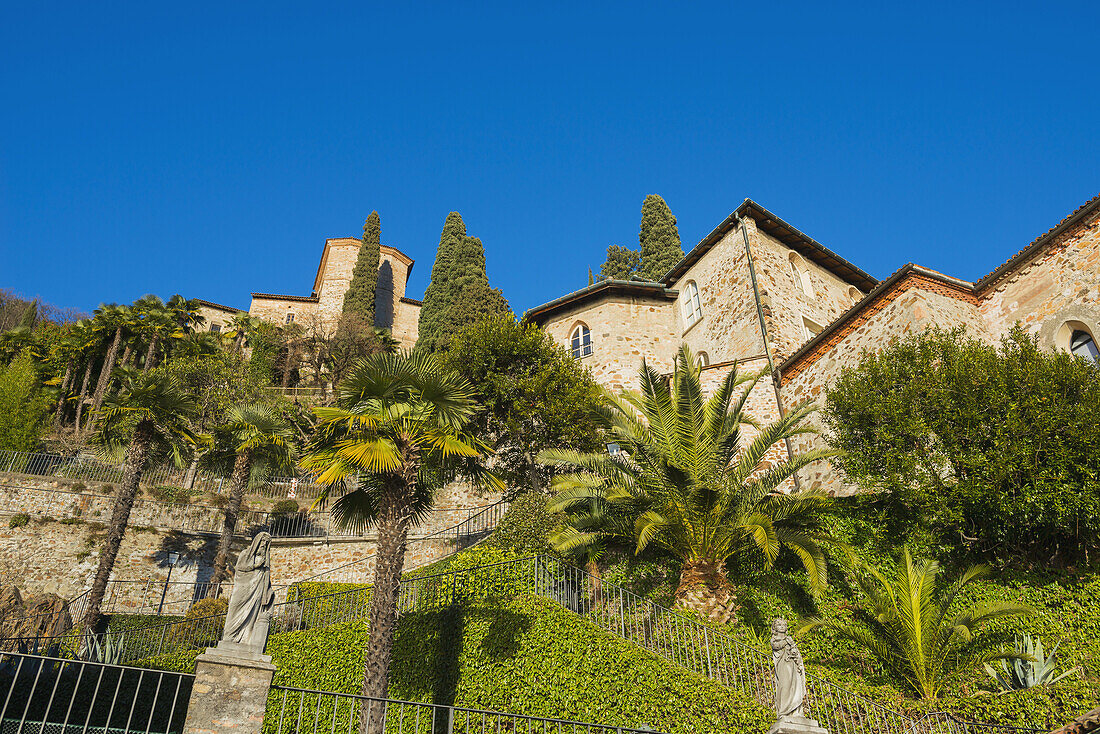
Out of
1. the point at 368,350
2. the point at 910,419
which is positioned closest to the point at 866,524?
the point at 910,419

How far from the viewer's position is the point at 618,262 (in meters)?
41.8

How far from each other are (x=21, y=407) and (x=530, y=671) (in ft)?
93.6

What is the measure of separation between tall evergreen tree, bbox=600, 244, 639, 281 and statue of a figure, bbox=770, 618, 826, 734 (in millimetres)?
33590

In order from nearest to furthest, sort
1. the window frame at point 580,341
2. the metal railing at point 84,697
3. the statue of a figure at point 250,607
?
the statue of a figure at point 250,607 < the metal railing at point 84,697 < the window frame at point 580,341

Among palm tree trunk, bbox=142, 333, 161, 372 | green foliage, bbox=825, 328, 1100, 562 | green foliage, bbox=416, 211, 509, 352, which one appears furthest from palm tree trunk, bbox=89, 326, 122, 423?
green foliage, bbox=825, 328, 1100, 562

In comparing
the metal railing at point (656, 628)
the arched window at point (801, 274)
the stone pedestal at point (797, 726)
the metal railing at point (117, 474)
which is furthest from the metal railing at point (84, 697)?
the arched window at point (801, 274)

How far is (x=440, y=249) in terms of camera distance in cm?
3972

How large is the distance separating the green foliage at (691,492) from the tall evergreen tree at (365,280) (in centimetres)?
3075

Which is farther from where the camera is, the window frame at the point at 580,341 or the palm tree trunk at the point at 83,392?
the palm tree trunk at the point at 83,392

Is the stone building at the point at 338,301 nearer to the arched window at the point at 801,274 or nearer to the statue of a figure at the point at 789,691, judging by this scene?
the arched window at the point at 801,274

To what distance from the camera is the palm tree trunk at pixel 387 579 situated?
944cm

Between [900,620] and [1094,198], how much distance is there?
36.0 ft

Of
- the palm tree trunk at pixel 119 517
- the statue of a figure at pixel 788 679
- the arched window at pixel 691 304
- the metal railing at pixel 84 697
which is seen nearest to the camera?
the statue of a figure at pixel 788 679

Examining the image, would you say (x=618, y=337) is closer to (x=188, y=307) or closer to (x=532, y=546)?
(x=532, y=546)
